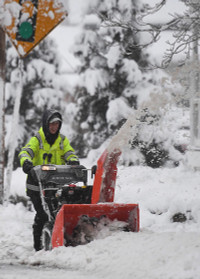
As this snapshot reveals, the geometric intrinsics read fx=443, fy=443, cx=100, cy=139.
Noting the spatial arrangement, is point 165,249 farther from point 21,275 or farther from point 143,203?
point 143,203

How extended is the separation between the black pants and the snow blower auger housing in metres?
0.30

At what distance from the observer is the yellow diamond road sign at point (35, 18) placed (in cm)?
723

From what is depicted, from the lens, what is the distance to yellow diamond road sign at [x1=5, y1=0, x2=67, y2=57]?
285 inches

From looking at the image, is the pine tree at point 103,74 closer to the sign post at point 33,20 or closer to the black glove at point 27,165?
the sign post at point 33,20

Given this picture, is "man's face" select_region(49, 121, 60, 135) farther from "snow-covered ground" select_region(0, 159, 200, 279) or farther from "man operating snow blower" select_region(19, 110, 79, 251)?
"snow-covered ground" select_region(0, 159, 200, 279)

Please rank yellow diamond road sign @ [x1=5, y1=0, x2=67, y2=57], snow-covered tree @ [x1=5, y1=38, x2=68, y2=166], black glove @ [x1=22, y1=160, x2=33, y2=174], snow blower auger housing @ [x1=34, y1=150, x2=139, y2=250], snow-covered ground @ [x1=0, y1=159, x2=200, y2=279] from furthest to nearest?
snow-covered tree @ [x1=5, y1=38, x2=68, y2=166] → yellow diamond road sign @ [x1=5, y1=0, x2=67, y2=57] → black glove @ [x1=22, y1=160, x2=33, y2=174] → snow blower auger housing @ [x1=34, y1=150, x2=139, y2=250] → snow-covered ground @ [x1=0, y1=159, x2=200, y2=279]

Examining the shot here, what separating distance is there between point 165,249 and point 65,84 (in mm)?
16739

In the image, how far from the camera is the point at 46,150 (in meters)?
5.90

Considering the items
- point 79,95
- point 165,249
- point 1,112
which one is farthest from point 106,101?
point 165,249

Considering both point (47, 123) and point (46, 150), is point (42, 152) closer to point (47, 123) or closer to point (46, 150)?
point (46, 150)

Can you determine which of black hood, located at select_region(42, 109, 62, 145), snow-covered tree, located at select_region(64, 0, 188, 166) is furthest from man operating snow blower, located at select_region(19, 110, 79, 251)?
snow-covered tree, located at select_region(64, 0, 188, 166)

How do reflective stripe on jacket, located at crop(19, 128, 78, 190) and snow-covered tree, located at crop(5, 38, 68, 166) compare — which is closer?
reflective stripe on jacket, located at crop(19, 128, 78, 190)

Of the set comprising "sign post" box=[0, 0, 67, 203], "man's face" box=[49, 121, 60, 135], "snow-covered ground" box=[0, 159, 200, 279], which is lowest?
"snow-covered ground" box=[0, 159, 200, 279]

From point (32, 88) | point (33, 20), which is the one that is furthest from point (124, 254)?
point (32, 88)
